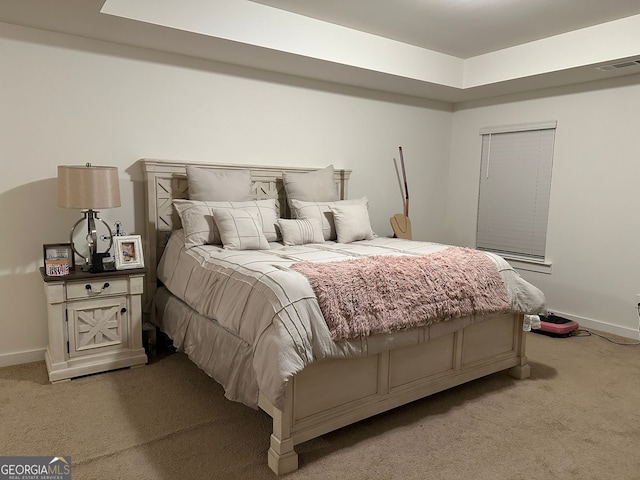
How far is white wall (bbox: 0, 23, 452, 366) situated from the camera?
3.01 meters

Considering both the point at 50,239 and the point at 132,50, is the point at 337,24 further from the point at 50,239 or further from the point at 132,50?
the point at 50,239

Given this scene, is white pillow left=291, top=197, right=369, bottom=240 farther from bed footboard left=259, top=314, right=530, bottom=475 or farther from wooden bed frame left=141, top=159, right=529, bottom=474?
bed footboard left=259, top=314, right=530, bottom=475

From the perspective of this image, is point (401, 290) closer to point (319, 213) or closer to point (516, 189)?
point (319, 213)

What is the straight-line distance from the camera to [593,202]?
13.5ft

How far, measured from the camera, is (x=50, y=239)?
10.3ft

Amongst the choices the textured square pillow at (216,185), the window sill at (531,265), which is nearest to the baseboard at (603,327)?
the window sill at (531,265)

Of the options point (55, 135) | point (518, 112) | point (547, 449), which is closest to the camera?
point (547, 449)

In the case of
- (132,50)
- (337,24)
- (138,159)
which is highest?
(337,24)

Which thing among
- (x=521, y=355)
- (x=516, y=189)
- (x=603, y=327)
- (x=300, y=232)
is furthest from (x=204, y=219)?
(x=603, y=327)

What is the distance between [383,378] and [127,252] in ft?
5.89

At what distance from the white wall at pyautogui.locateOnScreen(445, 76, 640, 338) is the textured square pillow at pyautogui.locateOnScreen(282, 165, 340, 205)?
6.76ft

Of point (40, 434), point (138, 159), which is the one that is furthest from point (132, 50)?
point (40, 434)

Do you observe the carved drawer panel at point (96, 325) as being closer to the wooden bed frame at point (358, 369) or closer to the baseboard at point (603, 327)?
the wooden bed frame at point (358, 369)

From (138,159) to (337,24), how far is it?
71.5 inches
